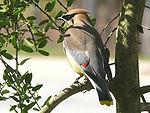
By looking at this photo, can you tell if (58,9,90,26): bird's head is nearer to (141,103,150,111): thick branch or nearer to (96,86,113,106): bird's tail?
(96,86,113,106): bird's tail

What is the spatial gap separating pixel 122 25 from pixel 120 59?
151mm

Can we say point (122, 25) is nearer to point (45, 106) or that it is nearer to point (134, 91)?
point (134, 91)

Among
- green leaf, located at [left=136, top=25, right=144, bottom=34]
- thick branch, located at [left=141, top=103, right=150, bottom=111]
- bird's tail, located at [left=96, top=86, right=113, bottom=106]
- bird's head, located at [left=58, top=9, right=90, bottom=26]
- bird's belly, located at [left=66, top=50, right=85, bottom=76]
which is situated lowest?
bird's tail, located at [left=96, top=86, right=113, bottom=106]

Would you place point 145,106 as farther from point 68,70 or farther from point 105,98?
point 68,70

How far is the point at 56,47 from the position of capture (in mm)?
20812

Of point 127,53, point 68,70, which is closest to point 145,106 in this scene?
point 127,53

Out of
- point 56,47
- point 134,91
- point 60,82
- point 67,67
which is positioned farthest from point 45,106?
point 56,47

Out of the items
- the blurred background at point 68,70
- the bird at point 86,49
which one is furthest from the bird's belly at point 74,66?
the blurred background at point 68,70

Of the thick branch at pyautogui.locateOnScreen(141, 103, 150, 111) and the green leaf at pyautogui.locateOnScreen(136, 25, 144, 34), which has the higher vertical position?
the green leaf at pyautogui.locateOnScreen(136, 25, 144, 34)

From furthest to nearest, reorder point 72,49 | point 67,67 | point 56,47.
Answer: point 56,47 < point 67,67 < point 72,49

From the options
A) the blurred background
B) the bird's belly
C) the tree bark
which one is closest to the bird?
the bird's belly

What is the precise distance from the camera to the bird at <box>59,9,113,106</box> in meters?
2.48

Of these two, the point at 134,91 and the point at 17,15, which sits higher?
the point at 17,15

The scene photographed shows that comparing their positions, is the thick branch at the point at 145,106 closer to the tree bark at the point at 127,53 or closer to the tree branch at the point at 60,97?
the tree bark at the point at 127,53
